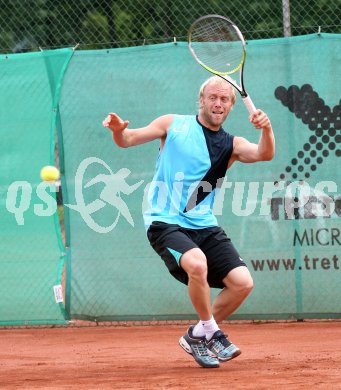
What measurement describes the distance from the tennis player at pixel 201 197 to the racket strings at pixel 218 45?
15.8 inches

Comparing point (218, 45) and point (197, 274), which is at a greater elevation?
point (218, 45)

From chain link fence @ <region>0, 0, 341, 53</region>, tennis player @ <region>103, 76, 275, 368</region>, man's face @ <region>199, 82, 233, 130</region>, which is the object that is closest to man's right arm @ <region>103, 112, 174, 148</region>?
tennis player @ <region>103, 76, 275, 368</region>

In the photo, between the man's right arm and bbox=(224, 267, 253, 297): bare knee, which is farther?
bbox=(224, 267, 253, 297): bare knee

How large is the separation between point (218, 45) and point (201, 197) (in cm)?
103

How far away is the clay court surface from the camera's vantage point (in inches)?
181

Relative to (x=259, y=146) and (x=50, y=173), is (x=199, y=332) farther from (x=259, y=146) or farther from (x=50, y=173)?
(x=50, y=173)

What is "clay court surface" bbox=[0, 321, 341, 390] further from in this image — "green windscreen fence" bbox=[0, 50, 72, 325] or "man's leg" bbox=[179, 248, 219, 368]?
"green windscreen fence" bbox=[0, 50, 72, 325]

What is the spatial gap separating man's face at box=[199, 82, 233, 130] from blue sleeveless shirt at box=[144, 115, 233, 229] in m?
0.13

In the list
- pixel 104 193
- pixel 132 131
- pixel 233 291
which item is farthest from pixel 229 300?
pixel 104 193

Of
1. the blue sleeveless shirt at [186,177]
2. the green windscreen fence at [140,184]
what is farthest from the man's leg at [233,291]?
the green windscreen fence at [140,184]

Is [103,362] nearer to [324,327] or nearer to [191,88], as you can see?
[324,327]

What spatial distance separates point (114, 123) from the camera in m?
4.95

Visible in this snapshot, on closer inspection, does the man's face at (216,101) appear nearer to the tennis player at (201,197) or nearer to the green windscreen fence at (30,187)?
the tennis player at (201,197)

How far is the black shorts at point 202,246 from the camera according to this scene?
508 centimetres
